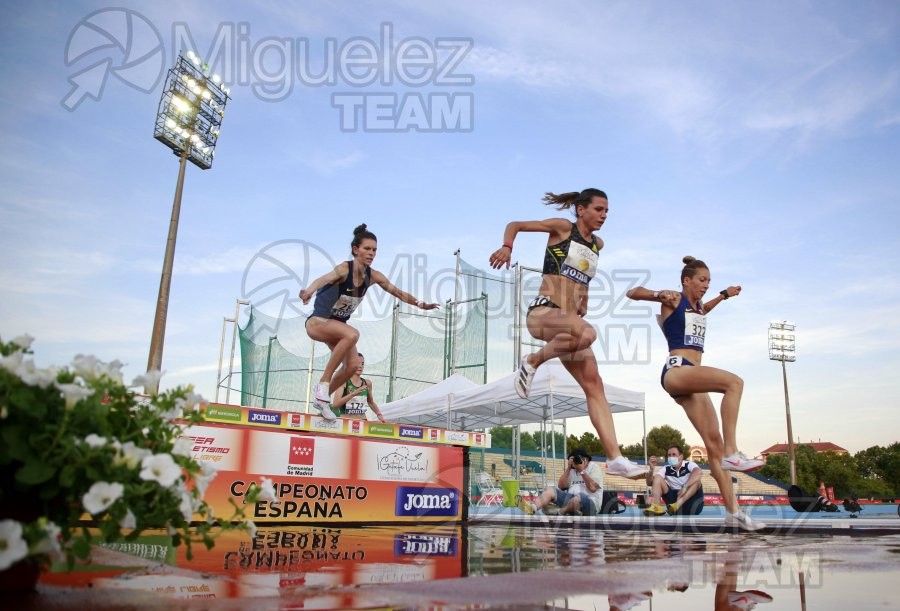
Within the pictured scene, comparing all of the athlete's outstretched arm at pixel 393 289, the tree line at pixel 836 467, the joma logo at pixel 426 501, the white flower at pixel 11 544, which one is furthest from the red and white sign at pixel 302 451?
the tree line at pixel 836 467

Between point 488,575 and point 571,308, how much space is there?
2.49 meters

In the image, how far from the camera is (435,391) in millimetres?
16453

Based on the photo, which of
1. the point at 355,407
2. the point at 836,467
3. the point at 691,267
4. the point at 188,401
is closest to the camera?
the point at 188,401

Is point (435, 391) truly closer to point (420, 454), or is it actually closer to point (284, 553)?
point (420, 454)

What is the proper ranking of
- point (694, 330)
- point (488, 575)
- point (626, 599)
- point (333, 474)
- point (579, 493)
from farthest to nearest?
point (579, 493) → point (333, 474) → point (694, 330) → point (488, 575) → point (626, 599)

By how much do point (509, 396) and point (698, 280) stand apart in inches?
324

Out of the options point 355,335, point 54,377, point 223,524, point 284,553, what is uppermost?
point 355,335

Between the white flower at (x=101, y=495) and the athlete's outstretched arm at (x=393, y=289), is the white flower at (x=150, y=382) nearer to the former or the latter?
the white flower at (x=101, y=495)

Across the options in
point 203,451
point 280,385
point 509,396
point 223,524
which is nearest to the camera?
point 223,524

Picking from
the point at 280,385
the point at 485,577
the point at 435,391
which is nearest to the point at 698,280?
the point at 485,577

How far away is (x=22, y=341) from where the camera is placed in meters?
1.75

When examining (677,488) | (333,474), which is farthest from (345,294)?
Answer: (677,488)

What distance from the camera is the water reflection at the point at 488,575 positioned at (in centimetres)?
209

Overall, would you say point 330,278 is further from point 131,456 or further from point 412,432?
point 131,456
